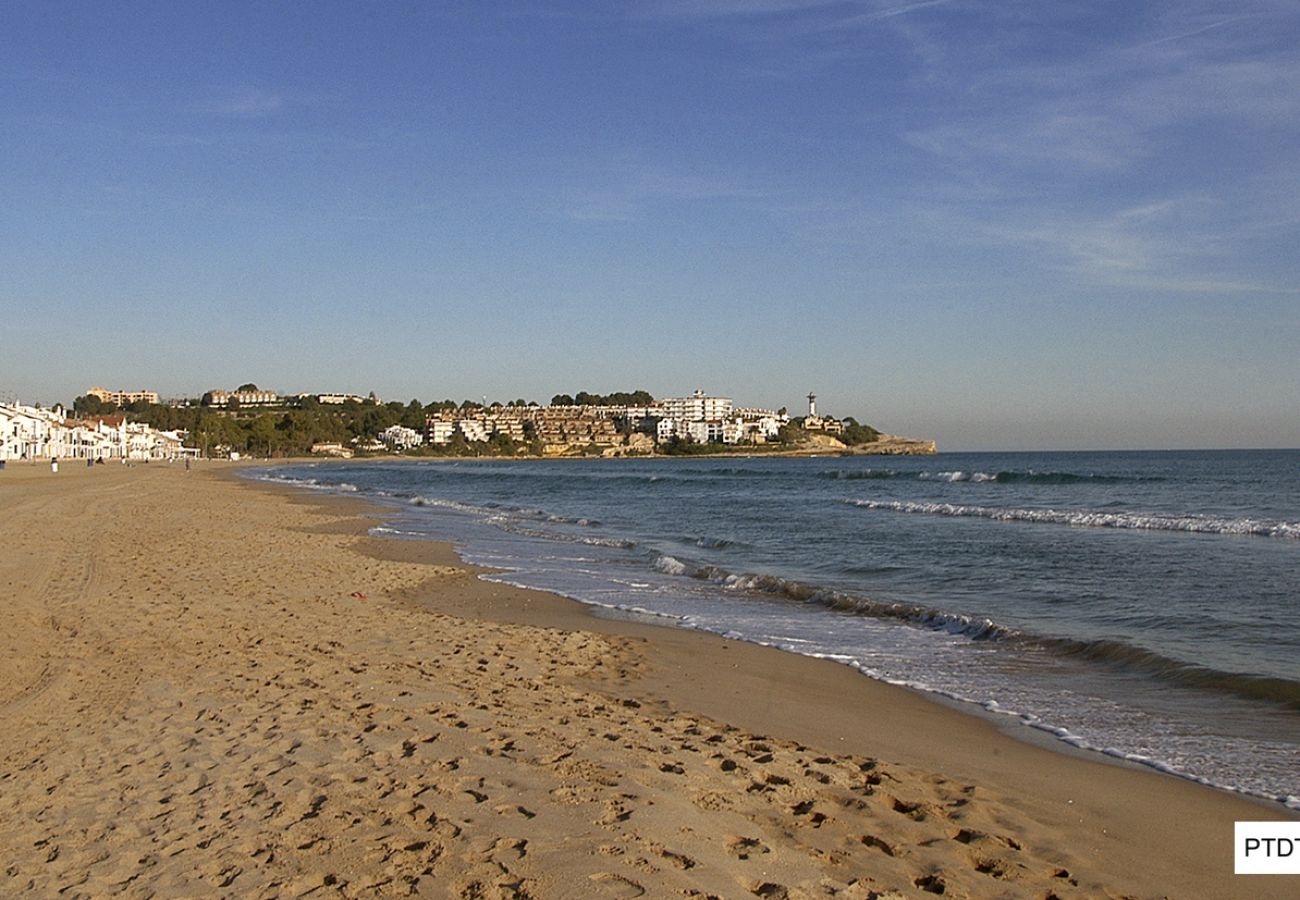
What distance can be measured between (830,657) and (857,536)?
1405cm

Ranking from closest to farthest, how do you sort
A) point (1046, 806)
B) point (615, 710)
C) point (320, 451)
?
point (1046, 806)
point (615, 710)
point (320, 451)

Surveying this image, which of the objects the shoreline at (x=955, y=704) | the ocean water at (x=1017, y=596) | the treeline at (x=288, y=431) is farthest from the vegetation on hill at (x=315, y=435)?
the shoreline at (x=955, y=704)

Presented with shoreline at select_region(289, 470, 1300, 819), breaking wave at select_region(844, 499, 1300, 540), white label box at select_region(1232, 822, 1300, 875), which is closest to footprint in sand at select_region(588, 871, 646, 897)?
white label box at select_region(1232, 822, 1300, 875)

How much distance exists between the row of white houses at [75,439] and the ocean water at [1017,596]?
8744 centimetres

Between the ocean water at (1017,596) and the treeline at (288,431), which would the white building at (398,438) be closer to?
the treeline at (288,431)

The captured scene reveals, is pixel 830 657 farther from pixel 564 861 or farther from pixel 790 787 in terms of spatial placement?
pixel 564 861

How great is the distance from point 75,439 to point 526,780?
132157 mm

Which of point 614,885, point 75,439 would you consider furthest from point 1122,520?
point 75,439

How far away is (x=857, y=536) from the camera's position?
932 inches

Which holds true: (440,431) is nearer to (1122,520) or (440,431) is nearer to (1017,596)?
(1122,520)

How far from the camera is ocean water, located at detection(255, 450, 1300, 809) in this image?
768 cm

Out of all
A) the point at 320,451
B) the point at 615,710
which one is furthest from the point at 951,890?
the point at 320,451

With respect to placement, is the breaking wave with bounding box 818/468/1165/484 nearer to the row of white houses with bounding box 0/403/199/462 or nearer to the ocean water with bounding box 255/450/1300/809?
the ocean water with bounding box 255/450/1300/809

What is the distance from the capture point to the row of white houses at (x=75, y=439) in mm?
100500
